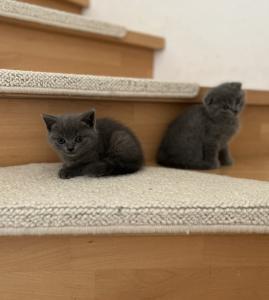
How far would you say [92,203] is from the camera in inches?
32.8

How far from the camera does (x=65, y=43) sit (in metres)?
1.45

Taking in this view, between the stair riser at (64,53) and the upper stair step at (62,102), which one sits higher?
the stair riser at (64,53)

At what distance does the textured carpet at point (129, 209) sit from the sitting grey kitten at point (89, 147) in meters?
0.17

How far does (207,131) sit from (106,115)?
374 mm

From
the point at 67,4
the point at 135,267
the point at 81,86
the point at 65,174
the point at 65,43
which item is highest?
the point at 67,4

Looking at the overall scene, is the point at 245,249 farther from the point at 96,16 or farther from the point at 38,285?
the point at 96,16

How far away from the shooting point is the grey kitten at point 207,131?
1.39 m

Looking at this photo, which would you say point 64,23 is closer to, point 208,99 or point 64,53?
point 64,53

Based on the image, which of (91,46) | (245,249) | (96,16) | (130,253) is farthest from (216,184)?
(96,16)

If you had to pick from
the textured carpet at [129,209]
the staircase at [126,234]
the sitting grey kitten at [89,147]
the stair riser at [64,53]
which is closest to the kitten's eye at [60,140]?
the sitting grey kitten at [89,147]

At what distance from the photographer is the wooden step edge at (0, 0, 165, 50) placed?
1223 millimetres

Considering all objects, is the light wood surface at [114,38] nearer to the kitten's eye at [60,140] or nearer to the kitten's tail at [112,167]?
the kitten's eye at [60,140]

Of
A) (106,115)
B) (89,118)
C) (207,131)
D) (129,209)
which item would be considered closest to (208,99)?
(207,131)

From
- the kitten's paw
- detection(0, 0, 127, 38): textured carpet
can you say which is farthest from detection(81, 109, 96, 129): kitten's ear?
the kitten's paw
